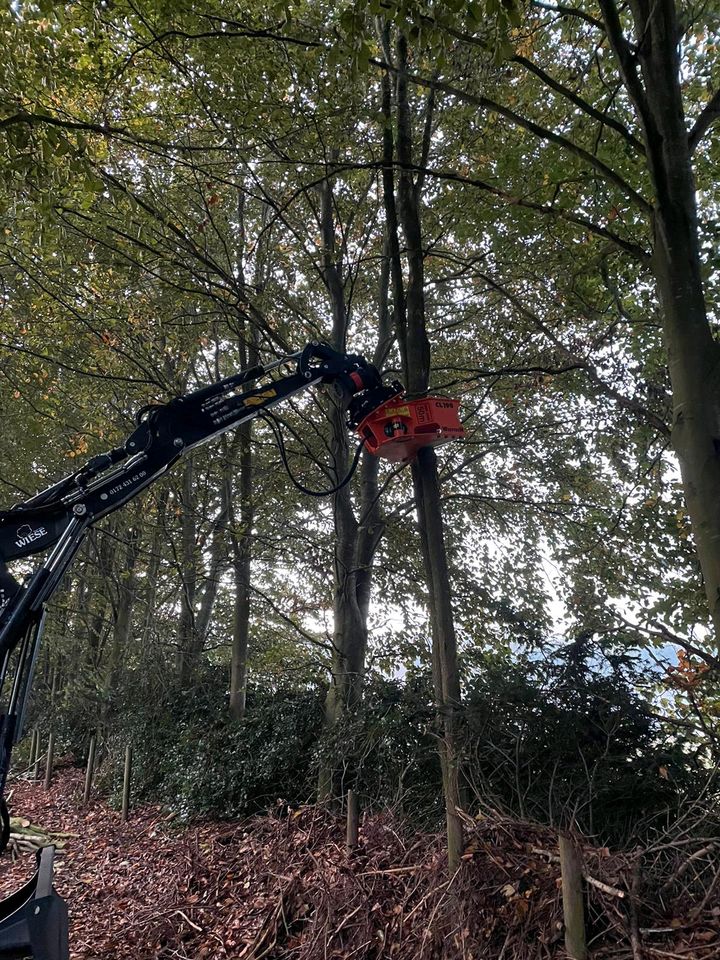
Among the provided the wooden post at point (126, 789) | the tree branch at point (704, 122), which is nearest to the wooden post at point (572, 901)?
the tree branch at point (704, 122)

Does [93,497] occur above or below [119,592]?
below

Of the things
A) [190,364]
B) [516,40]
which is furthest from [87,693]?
[516,40]

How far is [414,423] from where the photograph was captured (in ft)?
17.7

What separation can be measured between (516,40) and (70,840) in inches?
449

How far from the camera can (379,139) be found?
741 cm

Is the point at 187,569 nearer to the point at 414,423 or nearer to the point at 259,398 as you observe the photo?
the point at 259,398

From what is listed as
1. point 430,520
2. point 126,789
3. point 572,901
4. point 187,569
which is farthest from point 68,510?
point 126,789

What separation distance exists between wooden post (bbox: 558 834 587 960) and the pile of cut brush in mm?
108

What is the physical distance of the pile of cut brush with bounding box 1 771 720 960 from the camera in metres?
3.87

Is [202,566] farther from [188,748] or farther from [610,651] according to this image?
[610,651]

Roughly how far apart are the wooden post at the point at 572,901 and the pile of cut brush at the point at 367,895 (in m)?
0.11

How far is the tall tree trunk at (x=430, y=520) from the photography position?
5176 mm

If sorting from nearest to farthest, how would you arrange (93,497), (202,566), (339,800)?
(93,497)
(339,800)
(202,566)

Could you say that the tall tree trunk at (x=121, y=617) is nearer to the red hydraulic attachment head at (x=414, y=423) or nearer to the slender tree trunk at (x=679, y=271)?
the red hydraulic attachment head at (x=414, y=423)
